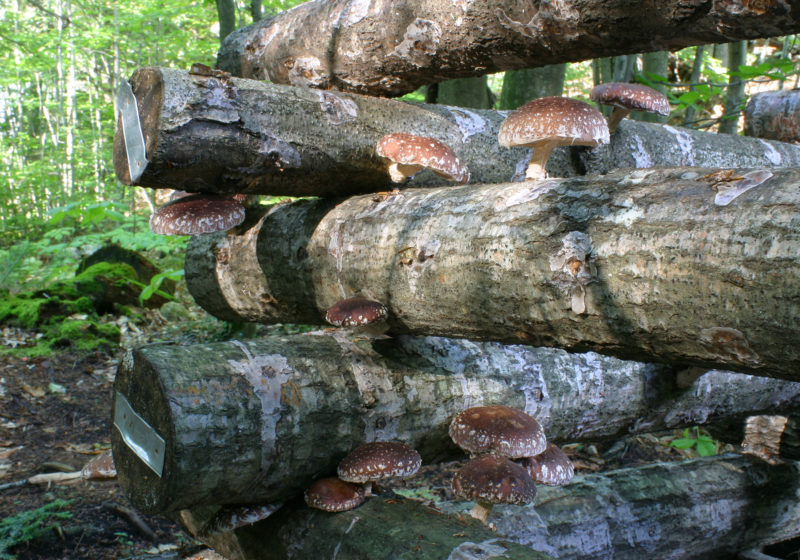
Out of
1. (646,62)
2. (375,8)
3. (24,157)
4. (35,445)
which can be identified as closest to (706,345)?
(375,8)

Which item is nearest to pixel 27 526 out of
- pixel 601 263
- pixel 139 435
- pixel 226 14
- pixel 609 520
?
pixel 139 435

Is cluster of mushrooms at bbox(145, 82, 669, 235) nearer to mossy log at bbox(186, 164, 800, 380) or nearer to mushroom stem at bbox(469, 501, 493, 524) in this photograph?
mossy log at bbox(186, 164, 800, 380)

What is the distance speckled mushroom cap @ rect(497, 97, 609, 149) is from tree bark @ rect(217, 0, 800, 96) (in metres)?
0.25

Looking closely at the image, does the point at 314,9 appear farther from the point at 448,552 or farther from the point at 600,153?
the point at 448,552

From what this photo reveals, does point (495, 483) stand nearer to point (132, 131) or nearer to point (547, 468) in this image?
point (547, 468)

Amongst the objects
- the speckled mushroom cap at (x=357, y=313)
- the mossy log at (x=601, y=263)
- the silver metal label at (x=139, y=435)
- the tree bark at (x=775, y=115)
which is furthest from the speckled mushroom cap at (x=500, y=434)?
the tree bark at (x=775, y=115)

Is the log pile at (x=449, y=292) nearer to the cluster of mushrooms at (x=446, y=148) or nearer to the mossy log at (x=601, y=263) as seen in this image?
the mossy log at (x=601, y=263)

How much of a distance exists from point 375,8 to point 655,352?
2796 millimetres

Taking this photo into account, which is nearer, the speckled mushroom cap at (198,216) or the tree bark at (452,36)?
the tree bark at (452,36)

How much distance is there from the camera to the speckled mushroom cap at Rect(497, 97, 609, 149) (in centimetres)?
289

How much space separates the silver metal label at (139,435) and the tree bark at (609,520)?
2.19 ft

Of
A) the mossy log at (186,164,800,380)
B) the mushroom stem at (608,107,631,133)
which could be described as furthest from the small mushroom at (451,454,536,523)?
the mushroom stem at (608,107,631,133)

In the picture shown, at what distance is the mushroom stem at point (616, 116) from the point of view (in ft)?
12.2

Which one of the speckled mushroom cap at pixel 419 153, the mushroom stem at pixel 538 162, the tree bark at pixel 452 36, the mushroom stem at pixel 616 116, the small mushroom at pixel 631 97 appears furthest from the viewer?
the mushroom stem at pixel 616 116
